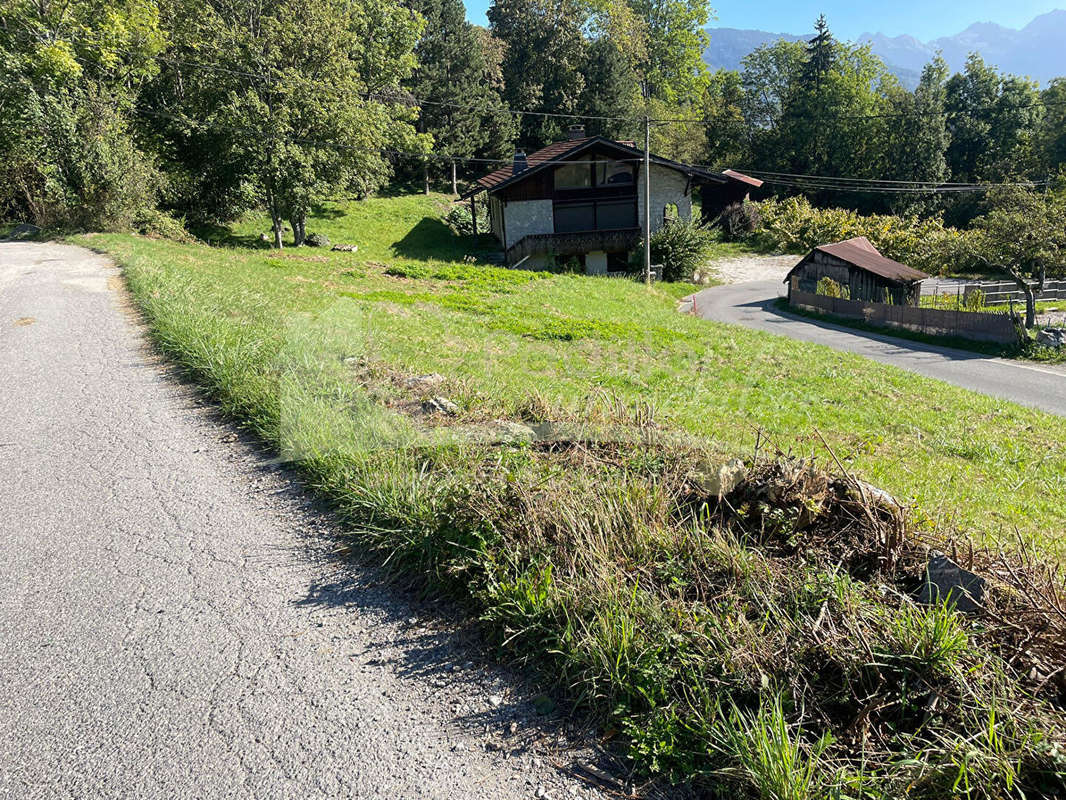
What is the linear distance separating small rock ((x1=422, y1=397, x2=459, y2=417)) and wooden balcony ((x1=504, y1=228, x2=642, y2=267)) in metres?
30.5

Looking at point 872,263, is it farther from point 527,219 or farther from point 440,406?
point 440,406

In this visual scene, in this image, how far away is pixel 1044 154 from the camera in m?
55.9

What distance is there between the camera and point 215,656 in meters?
3.41

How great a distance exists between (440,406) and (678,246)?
112 ft

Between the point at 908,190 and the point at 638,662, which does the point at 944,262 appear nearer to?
the point at 638,662

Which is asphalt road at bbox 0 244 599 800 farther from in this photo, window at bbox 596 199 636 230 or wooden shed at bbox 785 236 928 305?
window at bbox 596 199 636 230

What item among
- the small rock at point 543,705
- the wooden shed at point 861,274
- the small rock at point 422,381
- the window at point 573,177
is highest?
the window at point 573,177

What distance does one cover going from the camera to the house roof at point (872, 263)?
30.2m

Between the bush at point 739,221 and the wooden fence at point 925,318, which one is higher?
the bush at point 739,221

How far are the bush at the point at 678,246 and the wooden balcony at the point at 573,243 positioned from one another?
4.82 ft

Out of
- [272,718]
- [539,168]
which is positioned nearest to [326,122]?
[539,168]

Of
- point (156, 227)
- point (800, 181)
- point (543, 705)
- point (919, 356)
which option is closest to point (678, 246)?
point (919, 356)

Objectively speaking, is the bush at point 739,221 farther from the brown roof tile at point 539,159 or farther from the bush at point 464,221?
the bush at point 464,221

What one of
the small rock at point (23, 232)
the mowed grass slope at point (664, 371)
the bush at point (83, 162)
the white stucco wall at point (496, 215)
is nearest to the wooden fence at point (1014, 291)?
the mowed grass slope at point (664, 371)
